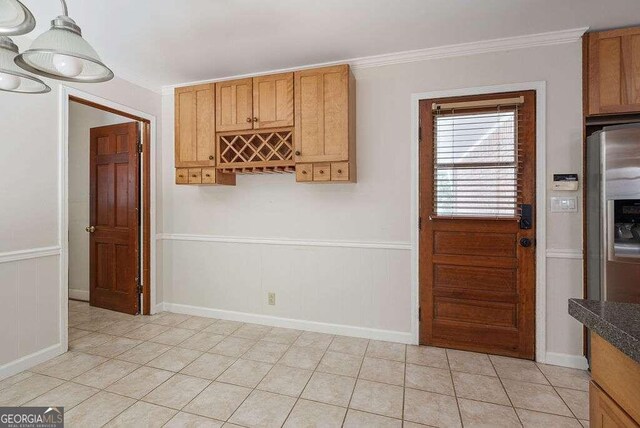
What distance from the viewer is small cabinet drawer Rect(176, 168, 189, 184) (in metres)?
3.27

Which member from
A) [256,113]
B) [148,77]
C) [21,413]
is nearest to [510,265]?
[256,113]

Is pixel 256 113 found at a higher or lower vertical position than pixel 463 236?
higher

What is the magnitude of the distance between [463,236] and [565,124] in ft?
3.82

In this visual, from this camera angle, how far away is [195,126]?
3234mm

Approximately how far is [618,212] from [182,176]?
3.66m

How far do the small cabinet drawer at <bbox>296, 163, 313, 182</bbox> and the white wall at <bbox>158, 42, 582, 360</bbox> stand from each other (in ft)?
1.01

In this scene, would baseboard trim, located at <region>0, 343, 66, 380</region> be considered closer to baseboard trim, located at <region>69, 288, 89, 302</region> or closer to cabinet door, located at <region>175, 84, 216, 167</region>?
baseboard trim, located at <region>69, 288, 89, 302</region>

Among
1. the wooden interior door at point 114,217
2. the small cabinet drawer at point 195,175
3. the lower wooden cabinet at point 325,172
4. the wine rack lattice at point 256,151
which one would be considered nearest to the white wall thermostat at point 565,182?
the lower wooden cabinet at point 325,172

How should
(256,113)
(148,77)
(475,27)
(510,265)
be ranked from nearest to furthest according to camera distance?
(475,27) < (510,265) < (256,113) < (148,77)

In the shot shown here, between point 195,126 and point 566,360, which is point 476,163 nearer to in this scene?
point 566,360

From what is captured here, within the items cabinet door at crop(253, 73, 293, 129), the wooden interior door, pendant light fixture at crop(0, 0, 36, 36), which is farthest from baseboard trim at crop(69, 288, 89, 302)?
pendant light fixture at crop(0, 0, 36, 36)

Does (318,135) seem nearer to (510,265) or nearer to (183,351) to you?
(510,265)

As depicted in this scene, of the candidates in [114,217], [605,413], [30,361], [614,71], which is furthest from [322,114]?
[30,361]

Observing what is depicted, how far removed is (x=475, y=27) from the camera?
2432 mm
